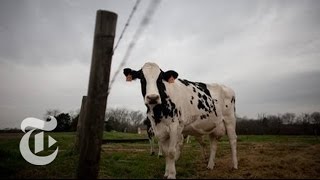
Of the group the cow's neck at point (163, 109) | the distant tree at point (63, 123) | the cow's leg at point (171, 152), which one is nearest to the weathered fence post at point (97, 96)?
the cow's neck at point (163, 109)

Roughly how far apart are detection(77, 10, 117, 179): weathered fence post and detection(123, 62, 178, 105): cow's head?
1964 millimetres

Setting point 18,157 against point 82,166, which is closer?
point 82,166

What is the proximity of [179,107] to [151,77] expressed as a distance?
43.4 inches

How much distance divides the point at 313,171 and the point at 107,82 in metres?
6.02

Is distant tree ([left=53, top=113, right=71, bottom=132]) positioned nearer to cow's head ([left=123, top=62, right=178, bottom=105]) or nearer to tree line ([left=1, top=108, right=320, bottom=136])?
tree line ([left=1, top=108, right=320, bottom=136])

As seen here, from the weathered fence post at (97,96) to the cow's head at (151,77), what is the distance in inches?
77.3

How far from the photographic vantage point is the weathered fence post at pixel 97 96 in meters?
4.34

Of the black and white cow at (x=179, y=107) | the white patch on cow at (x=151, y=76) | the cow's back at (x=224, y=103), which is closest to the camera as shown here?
the white patch on cow at (x=151, y=76)

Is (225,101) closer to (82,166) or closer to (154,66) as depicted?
(154,66)

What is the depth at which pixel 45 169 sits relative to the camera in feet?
22.6

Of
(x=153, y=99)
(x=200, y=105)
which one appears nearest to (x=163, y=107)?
(x=153, y=99)

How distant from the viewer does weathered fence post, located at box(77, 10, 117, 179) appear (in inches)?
171

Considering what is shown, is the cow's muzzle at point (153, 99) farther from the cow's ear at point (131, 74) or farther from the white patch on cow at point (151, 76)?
the cow's ear at point (131, 74)

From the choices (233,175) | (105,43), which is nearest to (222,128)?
(233,175)
